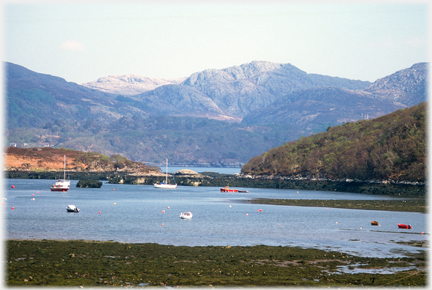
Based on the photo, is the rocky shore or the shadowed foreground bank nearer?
the shadowed foreground bank

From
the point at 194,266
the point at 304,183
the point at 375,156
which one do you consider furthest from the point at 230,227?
the point at 304,183

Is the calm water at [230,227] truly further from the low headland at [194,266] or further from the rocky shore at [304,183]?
the rocky shore at [304,183]

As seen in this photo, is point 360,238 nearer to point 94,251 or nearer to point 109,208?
point 94,251

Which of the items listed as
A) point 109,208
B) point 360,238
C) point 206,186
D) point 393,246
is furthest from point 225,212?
point 206,186

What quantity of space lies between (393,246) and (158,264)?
71.2 ft

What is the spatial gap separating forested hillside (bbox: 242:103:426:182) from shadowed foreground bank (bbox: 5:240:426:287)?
97763 mm

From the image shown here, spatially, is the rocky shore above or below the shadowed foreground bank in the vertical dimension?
above

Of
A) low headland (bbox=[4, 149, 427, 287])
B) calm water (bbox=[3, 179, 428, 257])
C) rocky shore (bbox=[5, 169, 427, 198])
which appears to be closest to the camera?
low headland (bbox=[4, 149, 427, 287])

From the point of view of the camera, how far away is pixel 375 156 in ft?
488

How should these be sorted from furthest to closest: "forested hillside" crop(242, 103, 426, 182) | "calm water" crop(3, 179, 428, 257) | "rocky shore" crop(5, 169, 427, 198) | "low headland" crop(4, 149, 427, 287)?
"forested hillside" crop(242, 103, 426, 182) → "rocky shore" crop(5, 169, 427, 198) → "calm water" crop(3, 179, 428, 257) → "low headland" crop(4, 149, 427, 287)

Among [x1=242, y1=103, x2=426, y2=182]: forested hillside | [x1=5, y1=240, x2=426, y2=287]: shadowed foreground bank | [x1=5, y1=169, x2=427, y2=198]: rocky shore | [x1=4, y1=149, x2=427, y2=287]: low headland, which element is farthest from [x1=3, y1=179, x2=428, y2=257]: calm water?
[x1=242, y1=103, x2=426, y2=182]: forested hillside

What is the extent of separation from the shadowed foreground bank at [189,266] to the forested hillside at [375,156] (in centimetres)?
9776

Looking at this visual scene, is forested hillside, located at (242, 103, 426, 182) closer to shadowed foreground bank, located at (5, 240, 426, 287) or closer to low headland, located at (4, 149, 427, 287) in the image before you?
low headland, located at (4, 149, 427, 287)

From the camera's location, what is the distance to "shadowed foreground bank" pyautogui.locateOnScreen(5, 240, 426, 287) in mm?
27969
